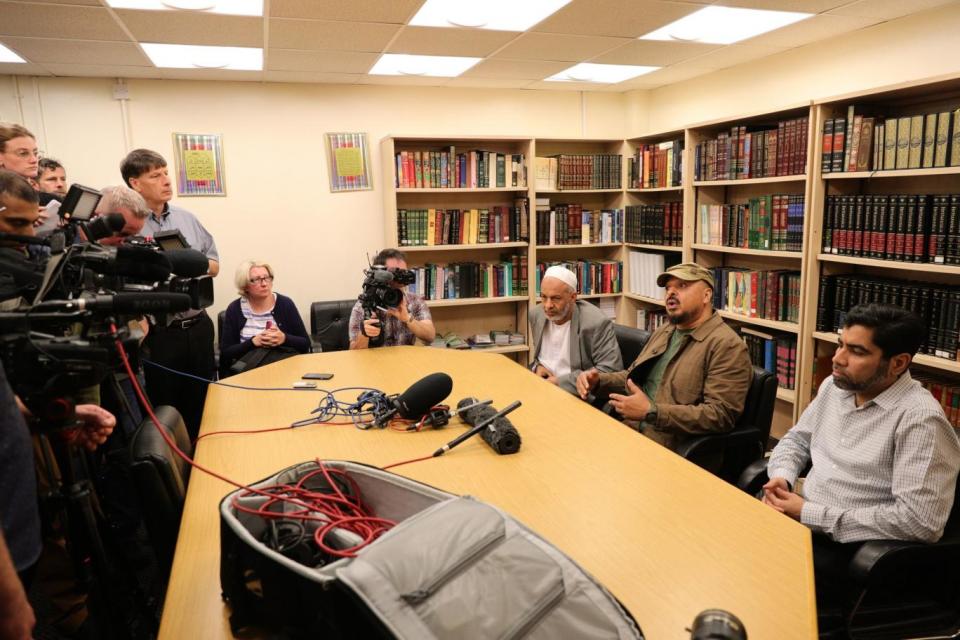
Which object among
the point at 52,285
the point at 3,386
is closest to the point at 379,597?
the point at 3,386

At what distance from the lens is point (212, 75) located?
4121mm

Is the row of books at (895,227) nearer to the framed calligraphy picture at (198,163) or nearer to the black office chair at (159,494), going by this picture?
the black office chair at (159,494)

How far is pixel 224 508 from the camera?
1.10 meters

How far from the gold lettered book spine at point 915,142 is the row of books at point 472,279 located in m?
2.53

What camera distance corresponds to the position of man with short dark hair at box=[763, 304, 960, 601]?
5.36ft

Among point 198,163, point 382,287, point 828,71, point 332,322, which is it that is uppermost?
point 828,71

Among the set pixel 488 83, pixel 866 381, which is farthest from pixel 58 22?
pixel 866 381

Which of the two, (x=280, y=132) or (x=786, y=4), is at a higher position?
(x=786, y=4)

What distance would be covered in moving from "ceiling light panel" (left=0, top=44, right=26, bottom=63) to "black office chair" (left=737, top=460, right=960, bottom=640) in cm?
433

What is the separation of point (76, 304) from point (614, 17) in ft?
9.02

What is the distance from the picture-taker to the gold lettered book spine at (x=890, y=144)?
2.93 meters

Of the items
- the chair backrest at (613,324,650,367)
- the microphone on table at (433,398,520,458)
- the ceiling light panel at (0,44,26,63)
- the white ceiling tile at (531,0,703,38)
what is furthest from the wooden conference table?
the ceiling light panel at (0,44,26,63)

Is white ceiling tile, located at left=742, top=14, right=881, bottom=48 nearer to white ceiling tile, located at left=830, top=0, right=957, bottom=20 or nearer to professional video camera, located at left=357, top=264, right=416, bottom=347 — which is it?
white ceiling tile, located at left=830, top=0, right=957, bottom=20

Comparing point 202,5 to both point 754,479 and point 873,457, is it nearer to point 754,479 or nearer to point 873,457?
point 754,479
